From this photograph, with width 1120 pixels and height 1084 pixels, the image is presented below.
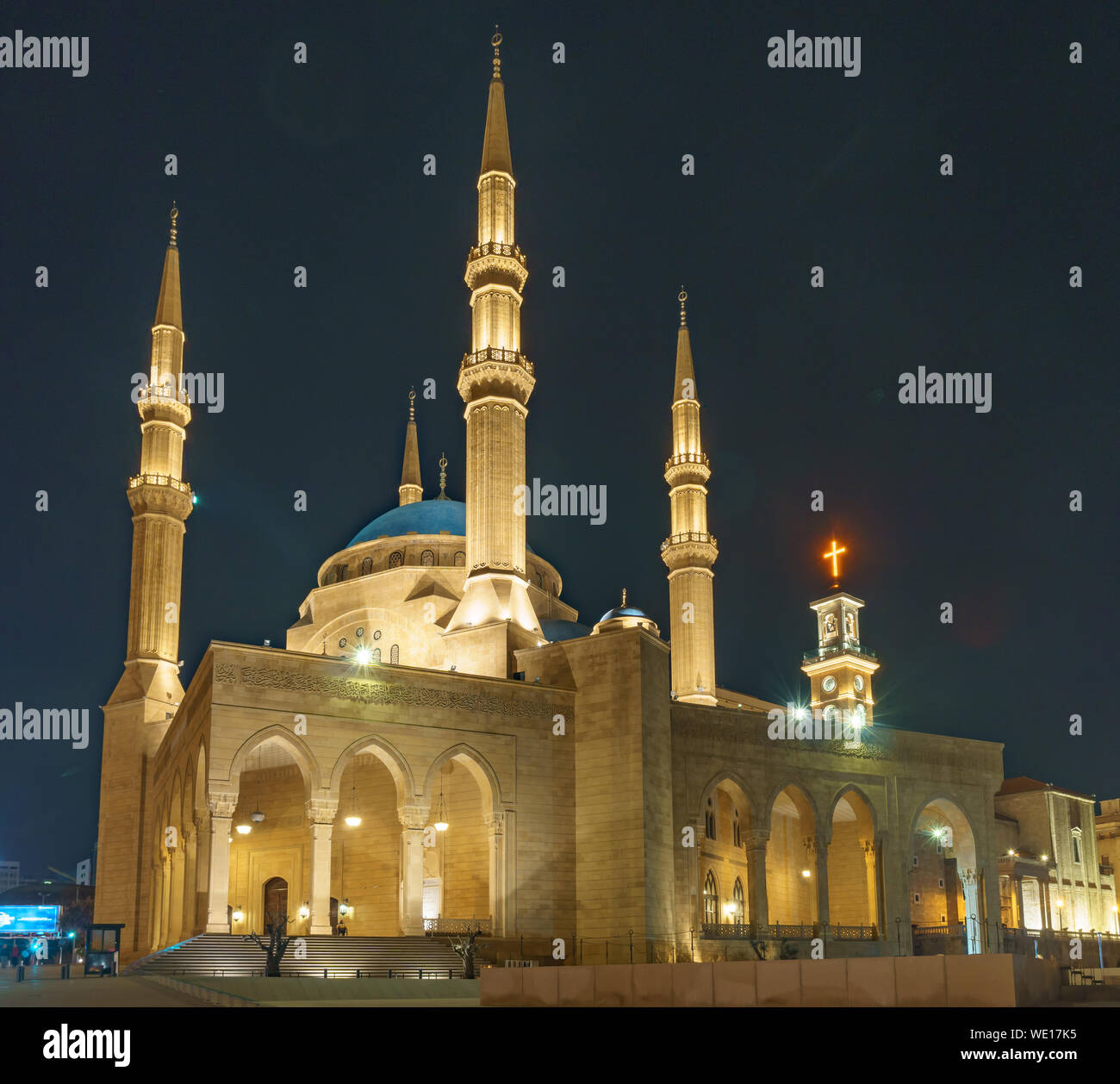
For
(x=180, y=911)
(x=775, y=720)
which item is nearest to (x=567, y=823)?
(x=775, y=720)

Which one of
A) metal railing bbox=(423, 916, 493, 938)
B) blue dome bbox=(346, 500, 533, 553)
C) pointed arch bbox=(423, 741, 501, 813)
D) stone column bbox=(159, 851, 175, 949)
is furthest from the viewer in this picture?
blue dome bbox=(346, 500, 533, 553)

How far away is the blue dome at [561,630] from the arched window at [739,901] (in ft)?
29.6

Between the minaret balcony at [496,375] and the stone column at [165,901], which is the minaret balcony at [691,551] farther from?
the stone column at [165,901]

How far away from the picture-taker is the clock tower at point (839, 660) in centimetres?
6178

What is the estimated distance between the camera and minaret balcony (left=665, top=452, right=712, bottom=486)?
49.0 metres

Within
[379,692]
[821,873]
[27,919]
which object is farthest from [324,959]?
[27,919]

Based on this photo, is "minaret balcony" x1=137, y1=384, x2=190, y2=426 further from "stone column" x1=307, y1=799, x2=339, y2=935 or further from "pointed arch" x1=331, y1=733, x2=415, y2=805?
"stone column" x1=307, y1=799, x2=339, y2=935

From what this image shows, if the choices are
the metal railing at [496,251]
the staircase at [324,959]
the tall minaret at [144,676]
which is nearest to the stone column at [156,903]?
the tall minaret at [144,676]

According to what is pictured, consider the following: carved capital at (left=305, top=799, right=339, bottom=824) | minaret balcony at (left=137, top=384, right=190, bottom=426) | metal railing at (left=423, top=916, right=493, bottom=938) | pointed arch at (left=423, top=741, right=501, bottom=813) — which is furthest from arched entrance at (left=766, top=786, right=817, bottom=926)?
minaret balcony at (left=137, top=384, right=190, bottom=426)

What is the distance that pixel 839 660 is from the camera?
61969mm

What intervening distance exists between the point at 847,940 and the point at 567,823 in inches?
364

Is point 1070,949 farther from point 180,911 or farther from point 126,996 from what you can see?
point 126,996

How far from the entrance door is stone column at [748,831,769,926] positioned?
12.3m
